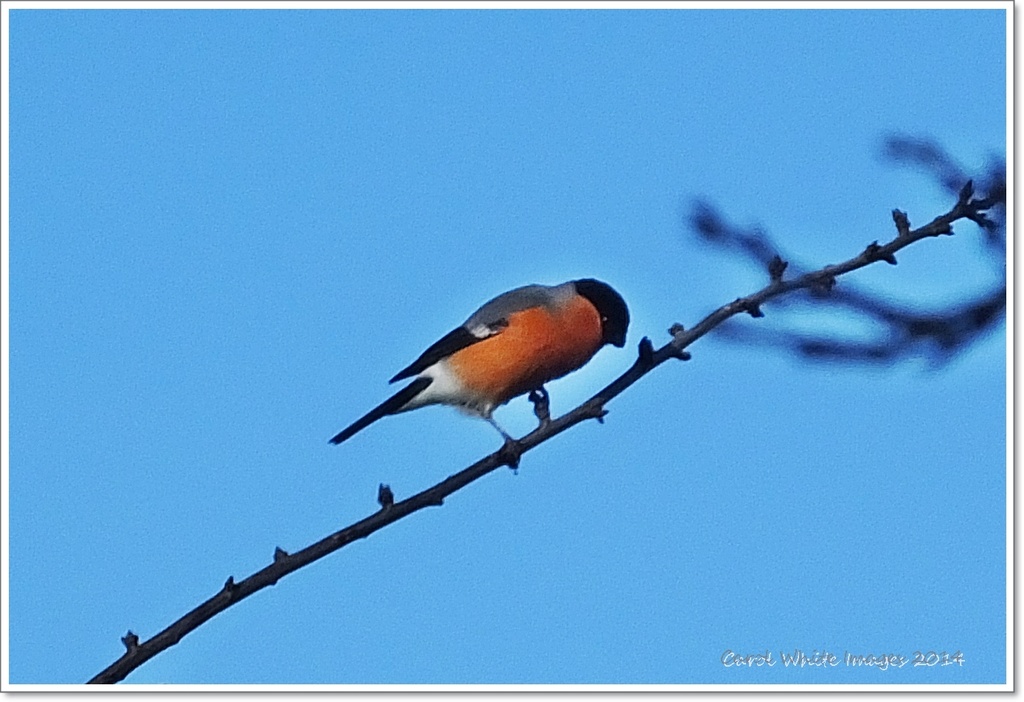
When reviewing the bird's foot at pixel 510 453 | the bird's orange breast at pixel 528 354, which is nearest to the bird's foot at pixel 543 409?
the bird's foot at pixel 510 453

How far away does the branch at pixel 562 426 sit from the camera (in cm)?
183

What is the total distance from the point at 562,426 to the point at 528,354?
77.4 inches

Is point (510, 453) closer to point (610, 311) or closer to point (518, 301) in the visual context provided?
point (610, 311)

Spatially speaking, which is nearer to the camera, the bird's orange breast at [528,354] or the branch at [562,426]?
the branch at [562,426]

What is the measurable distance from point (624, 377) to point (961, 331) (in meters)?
1.04

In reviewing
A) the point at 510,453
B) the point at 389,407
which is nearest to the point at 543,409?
the point at 510,453

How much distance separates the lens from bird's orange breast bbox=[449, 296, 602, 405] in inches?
172

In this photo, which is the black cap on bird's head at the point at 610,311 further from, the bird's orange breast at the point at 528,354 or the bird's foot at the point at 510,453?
the bird's foot at the point at 510,453

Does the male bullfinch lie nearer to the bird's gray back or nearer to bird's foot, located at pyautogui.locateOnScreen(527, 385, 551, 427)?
the bird's gray back

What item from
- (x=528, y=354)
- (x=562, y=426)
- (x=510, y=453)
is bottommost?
(x=562, y=426)

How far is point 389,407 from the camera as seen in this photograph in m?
4.19

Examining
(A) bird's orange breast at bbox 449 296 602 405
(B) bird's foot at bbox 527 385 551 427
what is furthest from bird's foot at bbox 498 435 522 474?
(A) bird's orange breast at bbox 449 296 602 405

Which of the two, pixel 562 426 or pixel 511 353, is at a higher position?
pixel 511 353

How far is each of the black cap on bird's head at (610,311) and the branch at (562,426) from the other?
215 centimetres
